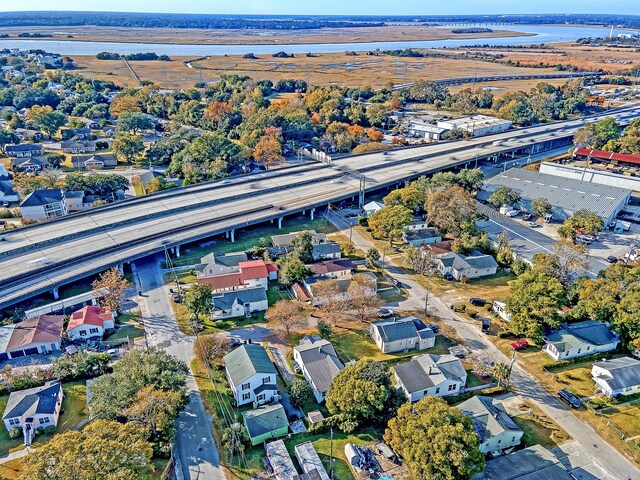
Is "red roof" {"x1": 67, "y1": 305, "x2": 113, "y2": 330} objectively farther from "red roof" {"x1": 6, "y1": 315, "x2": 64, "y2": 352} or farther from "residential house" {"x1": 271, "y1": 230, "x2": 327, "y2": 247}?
"residential house" {"x1": 271, "y1": 230, "x2": 327, "y2": 247}

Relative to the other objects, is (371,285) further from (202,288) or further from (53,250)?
(53,250)

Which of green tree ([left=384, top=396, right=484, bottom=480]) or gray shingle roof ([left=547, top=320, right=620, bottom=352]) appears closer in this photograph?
green tree ([left=384, top=396, right=484, bottom=480])

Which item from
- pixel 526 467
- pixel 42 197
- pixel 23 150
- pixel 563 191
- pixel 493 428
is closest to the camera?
pixel 526 467

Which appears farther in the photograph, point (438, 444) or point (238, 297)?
point (238, 297)

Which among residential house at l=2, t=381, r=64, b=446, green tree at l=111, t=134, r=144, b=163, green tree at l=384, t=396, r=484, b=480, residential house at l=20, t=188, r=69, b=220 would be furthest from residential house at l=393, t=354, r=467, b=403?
green tree at l=111, t=134, r=144, b=163

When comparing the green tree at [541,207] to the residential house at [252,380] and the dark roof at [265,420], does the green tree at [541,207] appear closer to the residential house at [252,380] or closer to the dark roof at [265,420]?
the residential house at [252,380]

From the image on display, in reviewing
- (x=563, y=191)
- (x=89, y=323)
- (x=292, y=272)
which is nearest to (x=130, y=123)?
(x=292, y=272)

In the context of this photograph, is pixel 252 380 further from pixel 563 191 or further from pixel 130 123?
pixel 130 123
